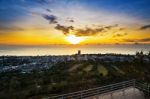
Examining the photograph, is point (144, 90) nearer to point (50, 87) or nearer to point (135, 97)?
point (135, 97)

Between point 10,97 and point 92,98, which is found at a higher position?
point 92,98

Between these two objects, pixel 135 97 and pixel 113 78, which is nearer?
pixel 135 97

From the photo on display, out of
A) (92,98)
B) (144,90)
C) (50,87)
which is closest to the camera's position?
(92,98)

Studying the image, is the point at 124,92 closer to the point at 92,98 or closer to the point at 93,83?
the point at 92,98

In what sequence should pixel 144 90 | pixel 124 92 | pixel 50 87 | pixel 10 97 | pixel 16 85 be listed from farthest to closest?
pixel 16 85 < pixel 50 87 < pixel 10 97 < pixel 144 90 < pixel 124 92

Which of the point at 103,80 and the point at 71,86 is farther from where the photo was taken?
the point at 103,80

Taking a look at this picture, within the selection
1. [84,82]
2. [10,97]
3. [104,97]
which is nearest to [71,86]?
[84,82]

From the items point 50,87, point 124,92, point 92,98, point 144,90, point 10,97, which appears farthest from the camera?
point 50,87

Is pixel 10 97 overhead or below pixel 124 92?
below

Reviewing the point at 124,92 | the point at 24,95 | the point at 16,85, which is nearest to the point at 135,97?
the point at 124,92
